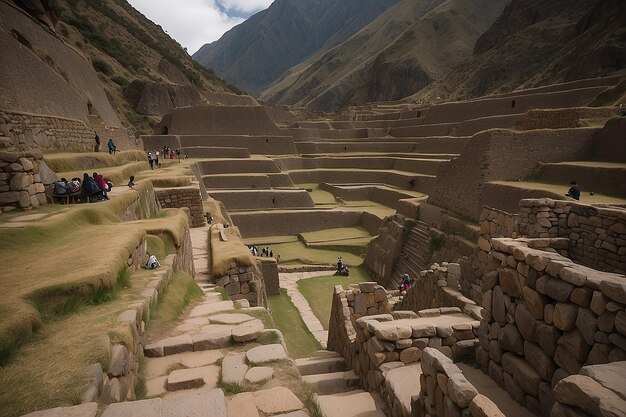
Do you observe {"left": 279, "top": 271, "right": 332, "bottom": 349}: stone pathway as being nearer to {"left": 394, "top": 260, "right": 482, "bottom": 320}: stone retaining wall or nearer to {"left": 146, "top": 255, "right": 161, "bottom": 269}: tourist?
{"left": 394, "top": 260, "right": 482, "bottom": 320}: stone retaining wall

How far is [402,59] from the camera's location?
88.6 metres

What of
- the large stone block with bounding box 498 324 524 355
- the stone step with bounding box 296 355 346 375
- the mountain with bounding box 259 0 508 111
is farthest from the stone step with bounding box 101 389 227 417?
the mountain with bounding box 259 0 508 111

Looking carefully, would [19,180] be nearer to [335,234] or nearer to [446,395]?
[446,395]

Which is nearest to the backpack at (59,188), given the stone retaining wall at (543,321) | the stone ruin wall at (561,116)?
the stone retaining wall at (543,321)

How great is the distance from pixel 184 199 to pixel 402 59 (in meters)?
86.8

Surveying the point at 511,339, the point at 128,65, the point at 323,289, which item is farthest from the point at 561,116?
the point at 128,65

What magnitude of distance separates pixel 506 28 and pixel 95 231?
7535 centimetres

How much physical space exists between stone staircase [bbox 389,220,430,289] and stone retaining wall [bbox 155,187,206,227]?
9327 mm

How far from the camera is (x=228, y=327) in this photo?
4.86 meters

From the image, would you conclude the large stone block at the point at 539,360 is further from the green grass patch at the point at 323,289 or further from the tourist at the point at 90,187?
the tourist at the point at 90,187

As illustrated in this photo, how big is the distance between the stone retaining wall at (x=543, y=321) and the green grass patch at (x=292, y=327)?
5961 millimetres

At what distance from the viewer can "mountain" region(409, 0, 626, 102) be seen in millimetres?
33844

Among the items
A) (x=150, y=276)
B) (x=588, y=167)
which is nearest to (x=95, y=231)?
(x=150, y=276)

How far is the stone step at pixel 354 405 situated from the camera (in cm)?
494
